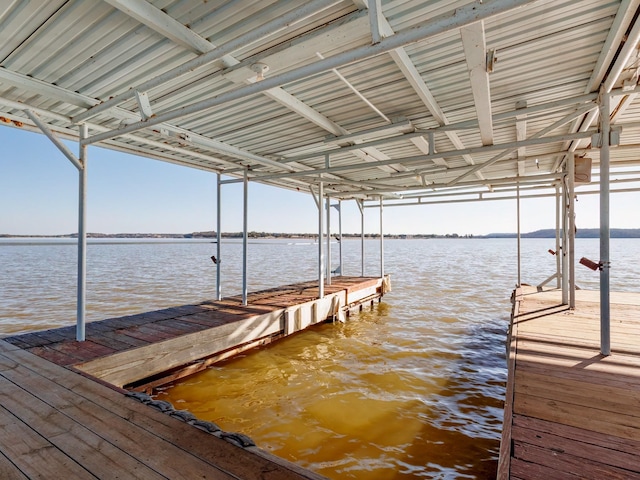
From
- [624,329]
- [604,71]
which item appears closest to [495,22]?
[604,71]

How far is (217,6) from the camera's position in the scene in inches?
91.0

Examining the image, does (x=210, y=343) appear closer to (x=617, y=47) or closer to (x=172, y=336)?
(x=172, y=336)

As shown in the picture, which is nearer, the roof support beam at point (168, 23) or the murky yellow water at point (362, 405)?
the roof support beam at point (168, 23)

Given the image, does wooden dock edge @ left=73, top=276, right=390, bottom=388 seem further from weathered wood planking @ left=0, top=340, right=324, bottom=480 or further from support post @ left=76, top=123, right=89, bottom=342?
support post @ left=76, top=123, right=89, bottom=342

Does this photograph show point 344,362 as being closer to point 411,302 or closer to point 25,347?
point 25,347

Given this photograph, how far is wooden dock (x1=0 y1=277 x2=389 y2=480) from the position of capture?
187 centimetres

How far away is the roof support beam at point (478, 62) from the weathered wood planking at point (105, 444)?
291cm

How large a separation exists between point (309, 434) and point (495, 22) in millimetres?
4215

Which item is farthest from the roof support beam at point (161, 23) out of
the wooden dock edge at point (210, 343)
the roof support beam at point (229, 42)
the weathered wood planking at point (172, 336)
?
the weathered wood planking at point (172, 336)

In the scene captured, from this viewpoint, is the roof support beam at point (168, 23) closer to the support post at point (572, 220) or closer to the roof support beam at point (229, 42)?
the roof support beam at point (229, 42)

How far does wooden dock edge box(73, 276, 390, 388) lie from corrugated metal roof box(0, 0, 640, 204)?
113 inches

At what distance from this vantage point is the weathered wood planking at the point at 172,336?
13.0 feet

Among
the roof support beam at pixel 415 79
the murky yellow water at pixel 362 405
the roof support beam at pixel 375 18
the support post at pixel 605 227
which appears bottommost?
the murky yellow water at pixel 362 405

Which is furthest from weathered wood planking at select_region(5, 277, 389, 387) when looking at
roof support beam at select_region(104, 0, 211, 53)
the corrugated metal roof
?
roof support beam at select_region(104, 0, 211, 53)
